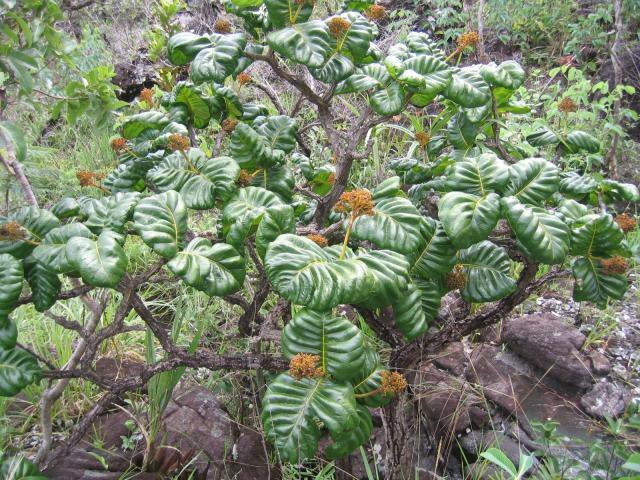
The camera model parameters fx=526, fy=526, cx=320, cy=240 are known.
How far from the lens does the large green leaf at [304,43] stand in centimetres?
115

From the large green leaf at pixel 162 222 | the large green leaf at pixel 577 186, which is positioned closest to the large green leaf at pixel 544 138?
the large green leaf at pixel 577 186

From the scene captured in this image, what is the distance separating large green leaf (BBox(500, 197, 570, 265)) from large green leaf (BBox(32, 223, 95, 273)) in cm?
87

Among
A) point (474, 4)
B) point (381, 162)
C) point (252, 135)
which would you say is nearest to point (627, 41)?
point (474, 4)

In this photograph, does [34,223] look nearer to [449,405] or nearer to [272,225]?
[272,225]

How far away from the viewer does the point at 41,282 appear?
1109mm

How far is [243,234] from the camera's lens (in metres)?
1.13

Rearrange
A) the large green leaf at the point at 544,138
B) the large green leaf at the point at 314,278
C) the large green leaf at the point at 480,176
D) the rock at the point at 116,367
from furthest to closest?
the rock at the point at 116,367, the large green leaf at the point at 544,138, the large green leaf at the point at 480,176, the large green leaf at the point at 314,278

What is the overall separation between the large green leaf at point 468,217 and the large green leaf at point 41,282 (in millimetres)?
829

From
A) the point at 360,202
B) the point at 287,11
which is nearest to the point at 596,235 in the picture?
the point at 360,202

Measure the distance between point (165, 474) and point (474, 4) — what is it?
4.81 metres

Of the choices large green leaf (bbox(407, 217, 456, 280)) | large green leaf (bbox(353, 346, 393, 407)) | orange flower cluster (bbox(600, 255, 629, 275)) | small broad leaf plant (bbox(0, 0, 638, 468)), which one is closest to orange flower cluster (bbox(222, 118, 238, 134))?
small broad leaf plant (bbox(0, 0, 638, 468))

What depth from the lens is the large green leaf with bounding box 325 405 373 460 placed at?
1.10m

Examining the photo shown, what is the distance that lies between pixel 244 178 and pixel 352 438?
674 millimetres

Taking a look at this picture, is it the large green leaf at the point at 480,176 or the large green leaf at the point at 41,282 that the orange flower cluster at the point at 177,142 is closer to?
the large green leaf at the point at 41,282
